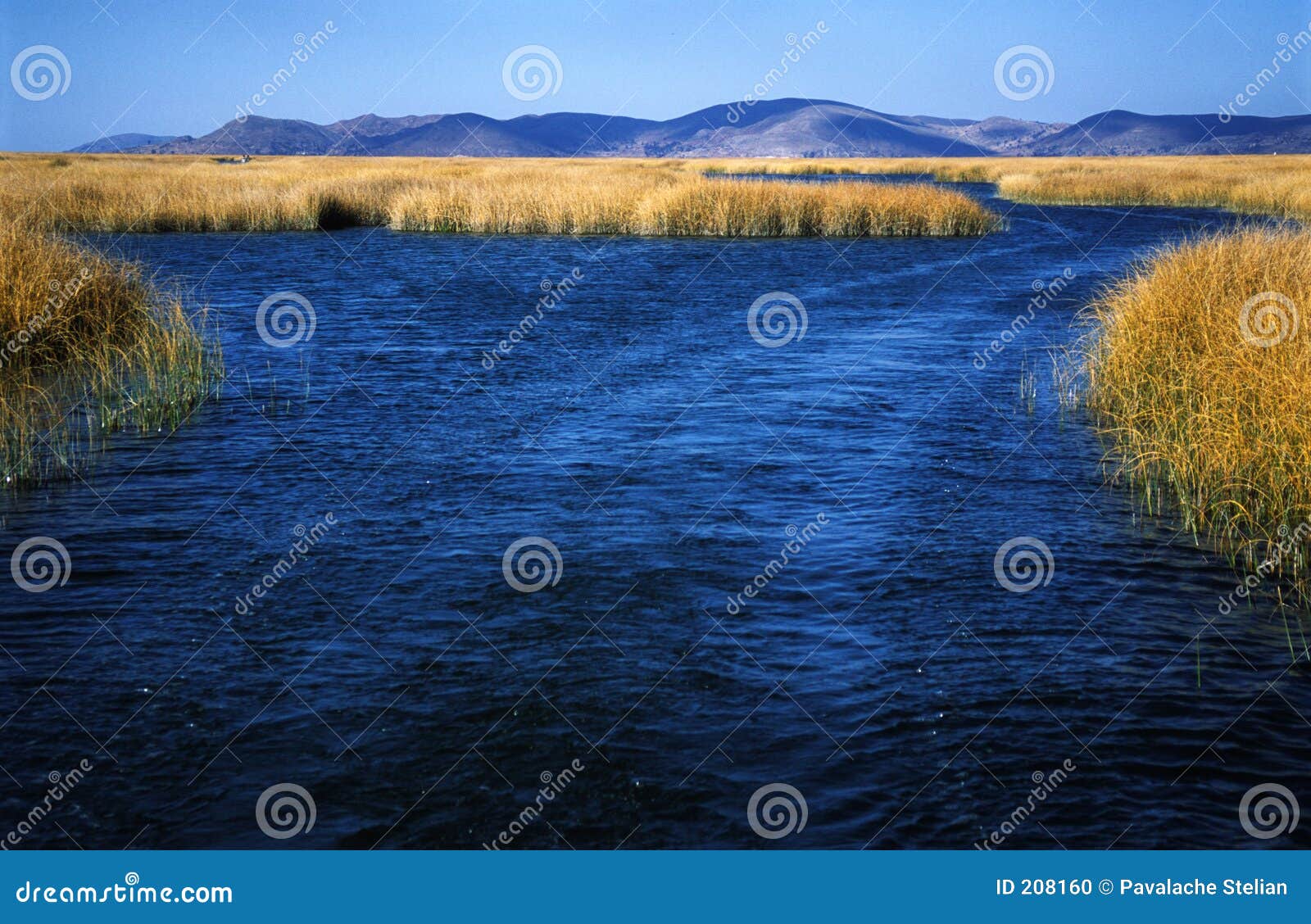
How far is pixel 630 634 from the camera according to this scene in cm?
730

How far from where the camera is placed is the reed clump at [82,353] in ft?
38.7

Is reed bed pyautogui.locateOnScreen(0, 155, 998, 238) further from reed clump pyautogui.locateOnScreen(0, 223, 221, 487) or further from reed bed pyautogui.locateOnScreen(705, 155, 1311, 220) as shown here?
reed clump pyautogui.locateOnScreen(0, 223, 221, 487)

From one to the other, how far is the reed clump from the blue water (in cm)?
58

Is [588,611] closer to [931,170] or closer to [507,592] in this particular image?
[507,592]

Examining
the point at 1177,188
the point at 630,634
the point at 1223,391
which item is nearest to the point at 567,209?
the point at 1223,391

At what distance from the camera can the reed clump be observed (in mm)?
11805

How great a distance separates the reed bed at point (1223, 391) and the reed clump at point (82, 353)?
1013 centimetres

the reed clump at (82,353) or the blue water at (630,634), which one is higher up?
the reed clump at (82,353)

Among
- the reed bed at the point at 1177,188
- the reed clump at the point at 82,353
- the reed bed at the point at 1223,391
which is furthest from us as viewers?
the reed bed at the point at 1177,188

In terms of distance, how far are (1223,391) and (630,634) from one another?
618 cm

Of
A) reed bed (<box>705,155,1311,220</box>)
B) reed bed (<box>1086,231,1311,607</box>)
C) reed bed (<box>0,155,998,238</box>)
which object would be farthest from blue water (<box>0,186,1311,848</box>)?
reed bed (<box>705,155,1311,220</box>)

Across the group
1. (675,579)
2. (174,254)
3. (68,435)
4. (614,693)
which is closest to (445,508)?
(675,579)

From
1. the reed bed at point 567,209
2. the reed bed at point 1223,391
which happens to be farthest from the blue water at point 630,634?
the reed bed at point 567,209

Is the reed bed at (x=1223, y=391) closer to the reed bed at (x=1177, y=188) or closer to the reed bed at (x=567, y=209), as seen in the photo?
the reed bed at (x=567, y=209)
